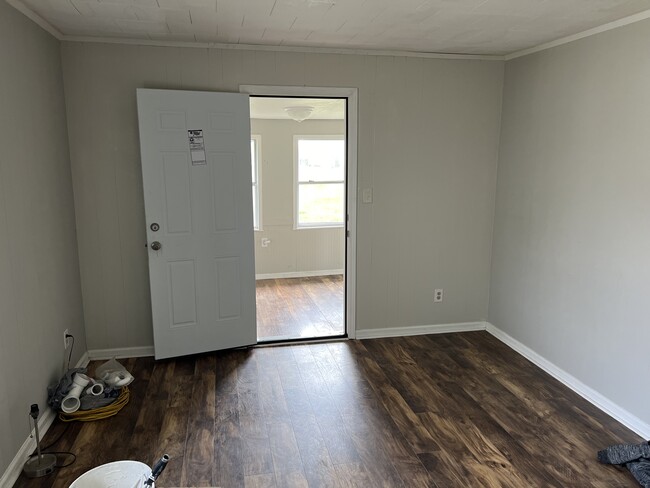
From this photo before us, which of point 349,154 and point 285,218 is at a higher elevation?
point 349,154

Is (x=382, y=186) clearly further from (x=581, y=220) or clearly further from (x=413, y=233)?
(x=581, y=220)

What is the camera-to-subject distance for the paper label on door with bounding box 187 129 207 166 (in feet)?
11.6

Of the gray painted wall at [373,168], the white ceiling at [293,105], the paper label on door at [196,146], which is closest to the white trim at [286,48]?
the gray painted wall at [373,168]

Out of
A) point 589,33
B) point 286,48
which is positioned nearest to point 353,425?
point 286,48

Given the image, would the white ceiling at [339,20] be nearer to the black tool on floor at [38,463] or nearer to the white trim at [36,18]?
the white trim at [36,18]

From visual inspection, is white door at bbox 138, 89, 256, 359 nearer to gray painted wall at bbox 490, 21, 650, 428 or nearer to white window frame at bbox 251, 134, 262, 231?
gray painted wall at bbox 490, 21, 650, 428

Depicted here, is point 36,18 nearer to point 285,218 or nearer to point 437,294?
point 437,294

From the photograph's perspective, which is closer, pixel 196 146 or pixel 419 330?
pixel 196 146

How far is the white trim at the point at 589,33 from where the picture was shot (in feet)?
9.03

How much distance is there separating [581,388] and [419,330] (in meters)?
1.40

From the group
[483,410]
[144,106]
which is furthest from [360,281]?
[144,106]

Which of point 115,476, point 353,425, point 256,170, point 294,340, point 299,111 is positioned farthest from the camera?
point 256,170

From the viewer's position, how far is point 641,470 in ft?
7.83

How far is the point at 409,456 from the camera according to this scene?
256 centimetres
